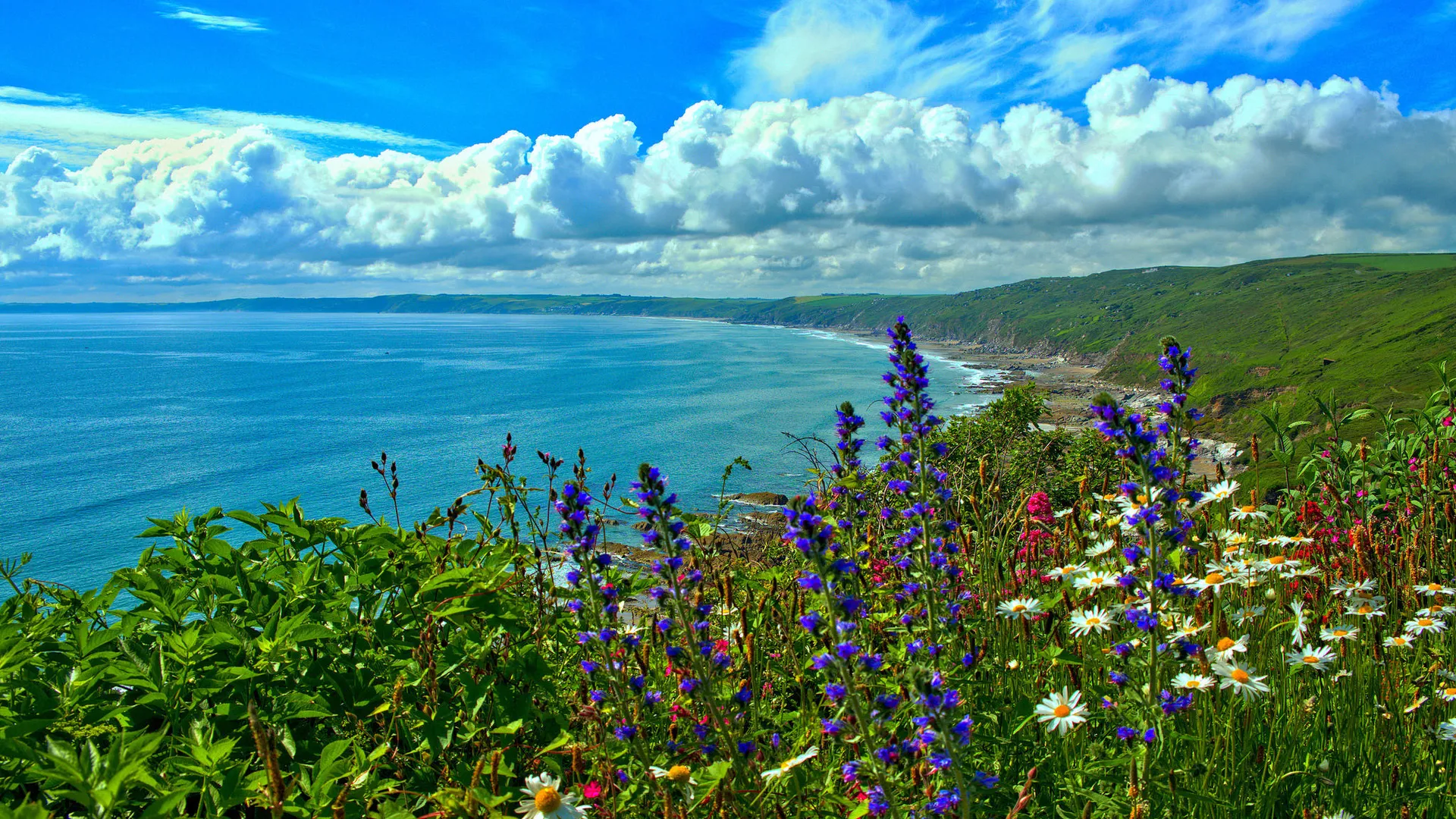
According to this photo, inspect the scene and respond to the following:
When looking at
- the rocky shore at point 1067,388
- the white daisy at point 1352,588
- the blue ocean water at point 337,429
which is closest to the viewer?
the white daisy at point 1352,588

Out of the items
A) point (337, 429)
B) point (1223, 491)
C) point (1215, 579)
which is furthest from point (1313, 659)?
point (337, 429)

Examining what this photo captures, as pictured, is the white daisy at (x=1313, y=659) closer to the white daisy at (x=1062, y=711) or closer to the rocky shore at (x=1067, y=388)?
the white daisy at (x=1062, y=711)

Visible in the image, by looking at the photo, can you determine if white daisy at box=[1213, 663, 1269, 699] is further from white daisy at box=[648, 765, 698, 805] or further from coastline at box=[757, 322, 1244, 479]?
coastline at box=[757, 322, 1244, 479]

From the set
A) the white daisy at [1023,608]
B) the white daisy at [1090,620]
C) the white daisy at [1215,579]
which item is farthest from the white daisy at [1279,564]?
the white daisy at [1023,608]

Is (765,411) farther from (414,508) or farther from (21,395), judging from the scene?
(21,395)

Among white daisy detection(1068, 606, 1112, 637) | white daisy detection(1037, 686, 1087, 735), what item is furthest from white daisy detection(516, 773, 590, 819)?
white daisy detection(1068, 606, 1112, 637)

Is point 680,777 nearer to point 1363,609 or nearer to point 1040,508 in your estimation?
point 1363,609
